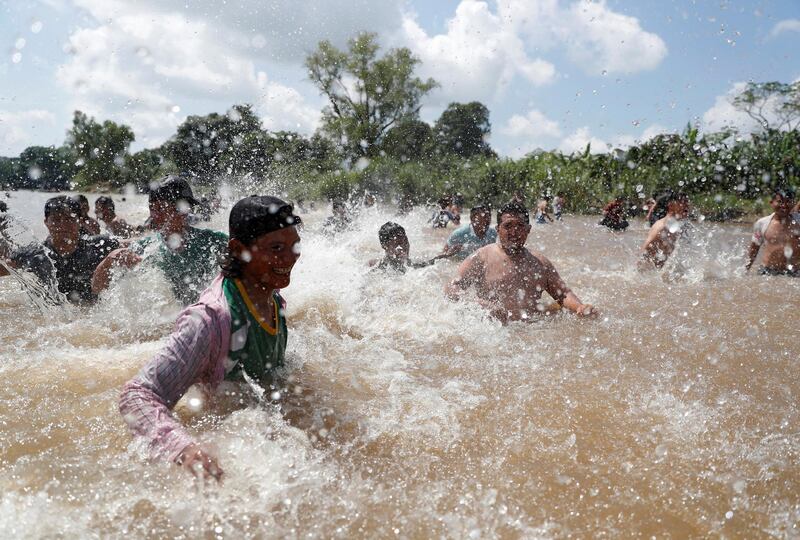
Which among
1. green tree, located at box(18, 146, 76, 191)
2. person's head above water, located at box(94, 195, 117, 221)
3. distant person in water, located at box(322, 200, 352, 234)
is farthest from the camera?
green tree, located at box(18, 146, 76, 191)

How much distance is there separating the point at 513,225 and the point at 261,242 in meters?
2.94

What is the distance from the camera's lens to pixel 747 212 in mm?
20344

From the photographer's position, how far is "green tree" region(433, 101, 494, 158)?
2714 inches

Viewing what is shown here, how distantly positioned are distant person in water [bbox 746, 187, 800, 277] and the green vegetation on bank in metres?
14.7

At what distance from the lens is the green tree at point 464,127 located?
68.9 m

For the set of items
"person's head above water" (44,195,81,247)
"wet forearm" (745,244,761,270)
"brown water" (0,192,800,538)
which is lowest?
"brown water" (0,192,800,538)

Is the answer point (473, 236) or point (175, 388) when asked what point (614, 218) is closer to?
point (473, 236)

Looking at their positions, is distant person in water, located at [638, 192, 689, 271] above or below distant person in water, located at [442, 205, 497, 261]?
above

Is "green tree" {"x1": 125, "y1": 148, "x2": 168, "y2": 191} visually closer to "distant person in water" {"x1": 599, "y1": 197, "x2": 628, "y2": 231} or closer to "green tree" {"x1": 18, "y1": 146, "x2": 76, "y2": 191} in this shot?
"green tree" {"x1": 18, "y1": 146, "x2": 76, "y2": 191}

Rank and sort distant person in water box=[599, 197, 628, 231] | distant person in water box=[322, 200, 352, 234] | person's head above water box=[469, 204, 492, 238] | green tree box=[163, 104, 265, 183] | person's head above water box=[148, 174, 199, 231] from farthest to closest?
green tree box=[163, 104, 265, 183] → distant person in water box=[599, 197, 628, 231] → distant person in water box=[322, 200, 352, 234] → person's head above water box=[469, 204, 492, 238] → person's head above water box=[148, 174, 199, 231]

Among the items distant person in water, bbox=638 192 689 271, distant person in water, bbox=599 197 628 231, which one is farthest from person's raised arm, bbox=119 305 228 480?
distant person in water, bbox=599 197 628 231

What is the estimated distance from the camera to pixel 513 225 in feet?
15.5

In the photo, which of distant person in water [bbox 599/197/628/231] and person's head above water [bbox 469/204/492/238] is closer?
person's head above water [bbox 469/204/492/238]

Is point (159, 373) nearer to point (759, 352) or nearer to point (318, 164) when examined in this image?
point (759, 352)
